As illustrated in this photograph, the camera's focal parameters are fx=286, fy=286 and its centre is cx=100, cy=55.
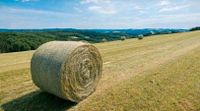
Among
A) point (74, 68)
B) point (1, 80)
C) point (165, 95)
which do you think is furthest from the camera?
point (1, 80)

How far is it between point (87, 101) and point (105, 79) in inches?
91.6

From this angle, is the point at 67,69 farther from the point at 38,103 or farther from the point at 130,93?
the point at 130,93

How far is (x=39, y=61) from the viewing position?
9641 mm

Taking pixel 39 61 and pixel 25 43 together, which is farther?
pixel 25 43

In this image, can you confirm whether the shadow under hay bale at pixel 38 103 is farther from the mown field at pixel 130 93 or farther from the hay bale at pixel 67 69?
the hay bale at pixel 67 69

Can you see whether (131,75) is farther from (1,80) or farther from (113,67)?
(1,80)

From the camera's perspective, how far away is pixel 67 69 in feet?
29.3

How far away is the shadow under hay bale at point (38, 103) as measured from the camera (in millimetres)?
9602

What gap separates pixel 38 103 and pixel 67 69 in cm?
201

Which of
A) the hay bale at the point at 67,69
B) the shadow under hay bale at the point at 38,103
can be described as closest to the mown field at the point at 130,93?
the shadow under hay bale at the point at 38,103

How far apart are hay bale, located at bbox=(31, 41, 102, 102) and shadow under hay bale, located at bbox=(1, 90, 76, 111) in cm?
54

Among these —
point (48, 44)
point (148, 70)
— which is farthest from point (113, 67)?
point (48, 44)

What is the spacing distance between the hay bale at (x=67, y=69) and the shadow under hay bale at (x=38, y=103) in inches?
21.5

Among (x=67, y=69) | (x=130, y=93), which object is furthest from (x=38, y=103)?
(x=130, y=93)
